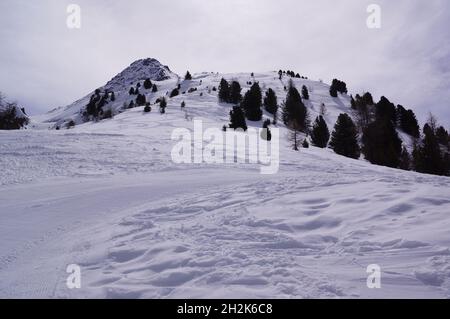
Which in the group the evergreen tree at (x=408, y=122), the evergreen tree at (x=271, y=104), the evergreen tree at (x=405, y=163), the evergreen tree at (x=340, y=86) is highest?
the evergreen tree at (x=340, y=86)

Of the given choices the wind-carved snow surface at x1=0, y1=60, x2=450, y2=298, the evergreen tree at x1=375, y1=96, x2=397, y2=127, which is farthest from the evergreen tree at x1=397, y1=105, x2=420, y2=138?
the wind-carved snow surface at x1=0, y1=60, x2=450, y2=298

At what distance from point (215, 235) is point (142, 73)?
129 metres

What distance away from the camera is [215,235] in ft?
21.6

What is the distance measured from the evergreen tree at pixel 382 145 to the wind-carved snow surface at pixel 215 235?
1130 inches

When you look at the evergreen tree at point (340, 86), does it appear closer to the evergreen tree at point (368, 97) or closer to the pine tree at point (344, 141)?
the evergreen tree at point (368, 97)

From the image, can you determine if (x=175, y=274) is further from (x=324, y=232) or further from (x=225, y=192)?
(x=225, y=192)

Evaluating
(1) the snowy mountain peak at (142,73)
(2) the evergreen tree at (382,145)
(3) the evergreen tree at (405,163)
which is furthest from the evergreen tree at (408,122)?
(1) the snowy mountain peak at (142,73)

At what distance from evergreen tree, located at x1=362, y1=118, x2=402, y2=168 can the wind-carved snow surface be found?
94.2ft

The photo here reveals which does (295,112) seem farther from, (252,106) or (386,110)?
(386,110)

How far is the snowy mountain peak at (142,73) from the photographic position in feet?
392

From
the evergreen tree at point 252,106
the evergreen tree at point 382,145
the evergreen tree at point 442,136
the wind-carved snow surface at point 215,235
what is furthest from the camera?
the evergreen tree at point 442,136
